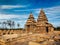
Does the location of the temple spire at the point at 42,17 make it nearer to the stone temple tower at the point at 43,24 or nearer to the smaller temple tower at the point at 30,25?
the stone temple tower at the point at 43,24

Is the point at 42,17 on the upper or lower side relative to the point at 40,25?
upper

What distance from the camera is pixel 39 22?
1339 inches

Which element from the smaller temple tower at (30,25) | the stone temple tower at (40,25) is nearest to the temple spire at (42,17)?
the stone temple tower at (40,25)

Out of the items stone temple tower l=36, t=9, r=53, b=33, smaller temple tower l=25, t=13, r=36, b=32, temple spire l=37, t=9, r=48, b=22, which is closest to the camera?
stone temple tower l=36, t=9, r=53, b=33

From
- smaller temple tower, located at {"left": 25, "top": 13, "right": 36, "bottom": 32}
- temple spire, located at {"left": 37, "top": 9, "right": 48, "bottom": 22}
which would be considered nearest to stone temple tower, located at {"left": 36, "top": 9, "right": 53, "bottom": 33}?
temple spire, located at {"left": 37, "top": 9, "right": 48, "bottom": 22}

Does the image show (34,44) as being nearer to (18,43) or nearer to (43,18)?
(18,43)

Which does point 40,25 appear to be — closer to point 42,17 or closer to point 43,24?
point 43,24

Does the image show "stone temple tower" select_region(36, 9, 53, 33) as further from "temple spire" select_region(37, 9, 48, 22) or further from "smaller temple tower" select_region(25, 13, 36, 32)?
"smaller temple tower" select_region(25, 13, 36, 32)

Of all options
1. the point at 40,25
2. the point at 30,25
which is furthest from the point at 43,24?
the point at 30,25

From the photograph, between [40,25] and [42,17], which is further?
[42,17]

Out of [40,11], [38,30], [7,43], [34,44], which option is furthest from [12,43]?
[40,11]

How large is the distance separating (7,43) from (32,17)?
22984 millimetres

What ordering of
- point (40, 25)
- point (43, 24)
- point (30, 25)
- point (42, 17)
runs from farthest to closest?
point (30, 25), point (42, 17), point (43, 24), point (40, 25)

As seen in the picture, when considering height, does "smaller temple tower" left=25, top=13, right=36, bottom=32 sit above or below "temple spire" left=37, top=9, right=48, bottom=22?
below
